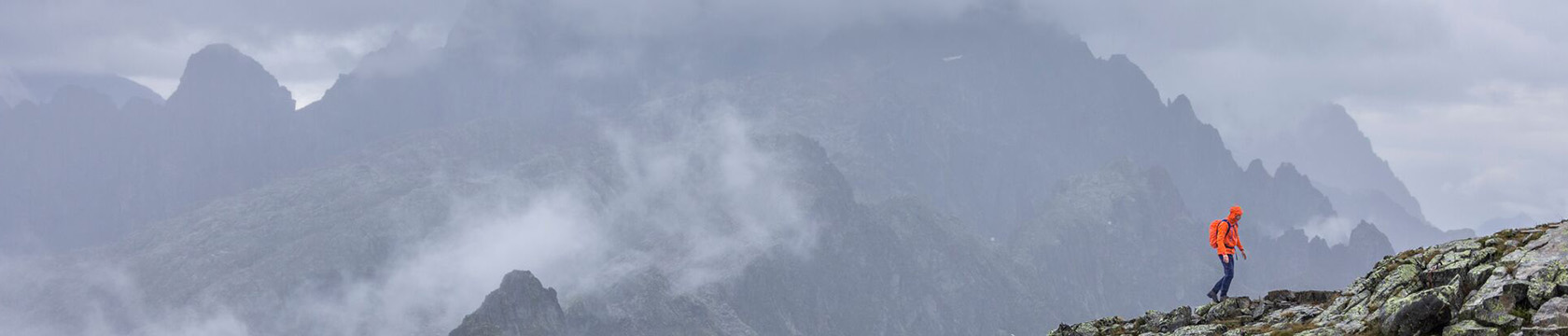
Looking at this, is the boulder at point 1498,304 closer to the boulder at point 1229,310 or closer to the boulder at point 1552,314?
the boulder at point 1552,314

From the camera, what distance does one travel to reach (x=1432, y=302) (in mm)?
31859

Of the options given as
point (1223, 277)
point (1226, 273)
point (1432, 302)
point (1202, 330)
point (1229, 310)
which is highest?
point (1226, 273)

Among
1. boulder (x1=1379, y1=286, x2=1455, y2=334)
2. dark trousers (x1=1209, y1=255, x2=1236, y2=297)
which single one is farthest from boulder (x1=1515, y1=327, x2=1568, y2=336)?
dark trousers (x1=1209, y1=255, x2=1236, y2=297)

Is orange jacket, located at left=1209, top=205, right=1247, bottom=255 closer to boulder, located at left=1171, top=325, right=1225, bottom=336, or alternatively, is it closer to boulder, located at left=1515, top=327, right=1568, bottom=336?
boulder, located at left=1171, top=325, right=1225, bottom=336

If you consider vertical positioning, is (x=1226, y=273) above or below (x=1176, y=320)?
above

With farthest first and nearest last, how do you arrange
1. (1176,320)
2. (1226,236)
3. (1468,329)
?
(1226,236) < (1176,320) < (1468,329)

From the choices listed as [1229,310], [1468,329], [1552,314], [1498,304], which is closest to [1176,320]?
[1229,310]

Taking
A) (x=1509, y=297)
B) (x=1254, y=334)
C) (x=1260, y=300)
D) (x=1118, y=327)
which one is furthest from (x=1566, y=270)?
(x=1118, y=327)

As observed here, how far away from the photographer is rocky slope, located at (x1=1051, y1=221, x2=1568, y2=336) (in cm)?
3145

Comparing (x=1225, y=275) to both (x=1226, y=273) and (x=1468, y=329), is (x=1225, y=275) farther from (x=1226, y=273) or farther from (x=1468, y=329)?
(x=1468, y=329)

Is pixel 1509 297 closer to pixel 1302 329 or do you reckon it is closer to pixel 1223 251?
pixel 1302 329

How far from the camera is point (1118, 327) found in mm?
48781

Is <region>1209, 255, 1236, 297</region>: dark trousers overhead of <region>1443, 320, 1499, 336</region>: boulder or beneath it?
overhead

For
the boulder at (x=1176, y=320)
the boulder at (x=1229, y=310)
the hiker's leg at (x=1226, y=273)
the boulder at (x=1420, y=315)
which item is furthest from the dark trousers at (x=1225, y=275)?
the boulder at (x=1420, y=315)
